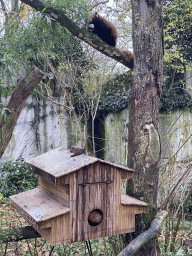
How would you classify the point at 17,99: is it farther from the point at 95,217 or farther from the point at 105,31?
the point at 95,217

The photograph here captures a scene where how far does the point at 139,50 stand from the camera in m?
2.56

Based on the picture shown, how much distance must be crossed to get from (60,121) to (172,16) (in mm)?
4034

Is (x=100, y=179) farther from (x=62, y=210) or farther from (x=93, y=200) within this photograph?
(x=62, y=210)

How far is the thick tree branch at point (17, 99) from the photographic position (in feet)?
8.43

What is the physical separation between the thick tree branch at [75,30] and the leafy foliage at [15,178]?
416cm

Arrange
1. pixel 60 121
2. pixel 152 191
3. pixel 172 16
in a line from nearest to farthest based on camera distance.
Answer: pixel 152 191 < pixel 172 16 < pixel 60 121

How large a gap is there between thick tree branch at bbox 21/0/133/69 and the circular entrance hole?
156 cm

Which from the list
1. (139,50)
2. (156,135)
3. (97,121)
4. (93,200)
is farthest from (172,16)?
(93,200)

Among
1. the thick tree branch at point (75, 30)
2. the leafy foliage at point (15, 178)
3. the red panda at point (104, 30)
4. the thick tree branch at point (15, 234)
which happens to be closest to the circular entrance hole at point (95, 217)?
the thick tree branch at point (15, 234)

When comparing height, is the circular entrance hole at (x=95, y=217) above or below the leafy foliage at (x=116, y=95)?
below

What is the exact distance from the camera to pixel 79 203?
1803 millimetres

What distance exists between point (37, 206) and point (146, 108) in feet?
4.42

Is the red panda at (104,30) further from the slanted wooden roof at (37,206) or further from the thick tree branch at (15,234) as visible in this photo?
the thick tree branch at (15,234)

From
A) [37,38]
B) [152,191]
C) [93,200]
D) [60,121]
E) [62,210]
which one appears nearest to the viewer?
[62,210]
